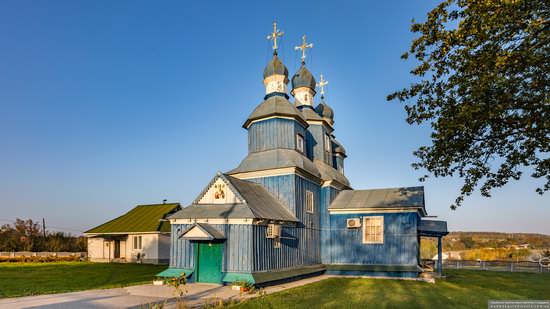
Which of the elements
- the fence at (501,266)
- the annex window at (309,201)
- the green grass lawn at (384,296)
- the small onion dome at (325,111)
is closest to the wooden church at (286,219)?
the annex window at (309,201)

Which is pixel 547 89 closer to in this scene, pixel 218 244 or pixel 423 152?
pixel 423 152

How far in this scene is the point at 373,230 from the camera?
771 inches

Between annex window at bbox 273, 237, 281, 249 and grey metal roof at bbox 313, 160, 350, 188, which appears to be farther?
grey metal roof at bbox 313, 160, 350, 188

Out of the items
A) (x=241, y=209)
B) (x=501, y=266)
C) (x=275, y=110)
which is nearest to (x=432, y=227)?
(x=275, y=110)

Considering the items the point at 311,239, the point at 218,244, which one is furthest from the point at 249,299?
the point at 311,239

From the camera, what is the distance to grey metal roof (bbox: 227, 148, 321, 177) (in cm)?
1806

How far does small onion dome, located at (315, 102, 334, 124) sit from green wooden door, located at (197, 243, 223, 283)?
1622 centimetres

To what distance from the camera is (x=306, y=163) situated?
766 inches

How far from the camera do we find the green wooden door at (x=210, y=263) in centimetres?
1441

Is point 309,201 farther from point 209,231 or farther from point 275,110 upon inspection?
point 209,231

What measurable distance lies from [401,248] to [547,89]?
37.7 ft

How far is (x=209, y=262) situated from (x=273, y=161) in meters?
5.80

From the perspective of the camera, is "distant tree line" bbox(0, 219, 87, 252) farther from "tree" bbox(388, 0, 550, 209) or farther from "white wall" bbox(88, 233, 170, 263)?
"tree" bbox(388, 0, 550, 209)

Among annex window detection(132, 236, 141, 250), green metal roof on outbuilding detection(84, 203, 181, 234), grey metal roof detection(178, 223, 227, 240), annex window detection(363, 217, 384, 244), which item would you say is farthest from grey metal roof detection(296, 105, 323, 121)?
annex window detection(132, 236, 141, 250)
